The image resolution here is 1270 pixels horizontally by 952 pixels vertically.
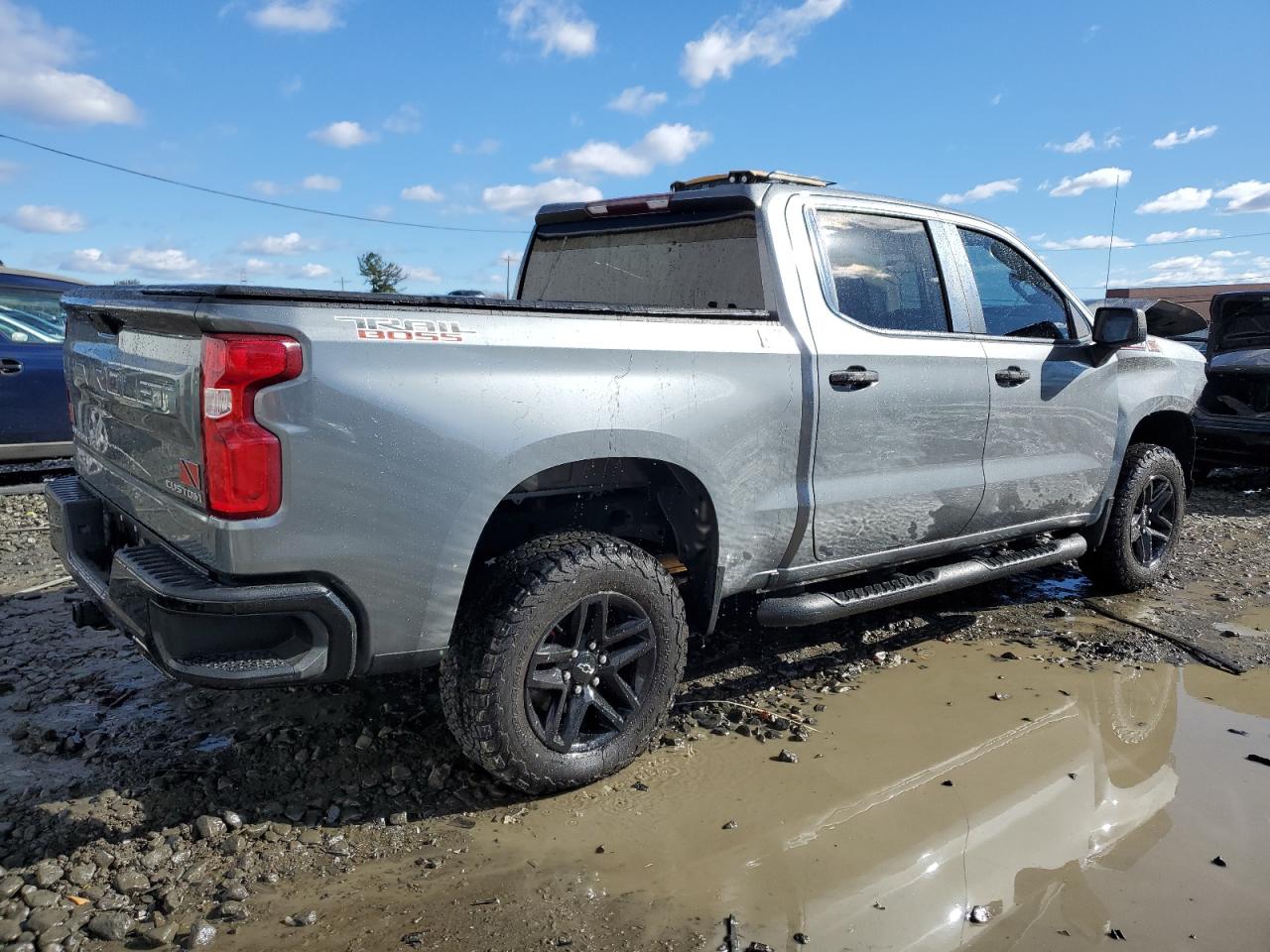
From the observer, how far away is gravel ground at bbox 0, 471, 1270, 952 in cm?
254

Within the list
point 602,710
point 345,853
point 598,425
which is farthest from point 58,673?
point 598,425

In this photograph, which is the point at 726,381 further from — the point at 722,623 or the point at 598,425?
the point at 722,623

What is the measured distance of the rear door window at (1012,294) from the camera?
14.0ft

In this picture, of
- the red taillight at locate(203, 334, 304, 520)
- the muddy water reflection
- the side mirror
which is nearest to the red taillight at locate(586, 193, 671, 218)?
the red taillight at locate(203, 334, 304, 520)

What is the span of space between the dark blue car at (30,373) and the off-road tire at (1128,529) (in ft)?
22.6

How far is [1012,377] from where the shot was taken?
417 centimetres

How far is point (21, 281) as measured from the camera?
22.6 ft

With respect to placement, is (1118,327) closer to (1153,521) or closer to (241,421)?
(1153,521)

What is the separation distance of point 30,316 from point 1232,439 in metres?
9.82

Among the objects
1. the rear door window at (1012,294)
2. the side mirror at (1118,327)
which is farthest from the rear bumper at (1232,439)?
the rear door window at (1012,294)

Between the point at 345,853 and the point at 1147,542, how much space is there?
4.62 metres

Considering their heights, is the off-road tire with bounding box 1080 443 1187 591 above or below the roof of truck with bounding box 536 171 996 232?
below

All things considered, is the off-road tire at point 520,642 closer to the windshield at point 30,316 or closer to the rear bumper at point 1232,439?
the windshield at point 30,316

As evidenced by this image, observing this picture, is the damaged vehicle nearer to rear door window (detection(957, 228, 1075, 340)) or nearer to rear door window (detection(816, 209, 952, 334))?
rear door window (detection(957, 228, 1075, 340))
